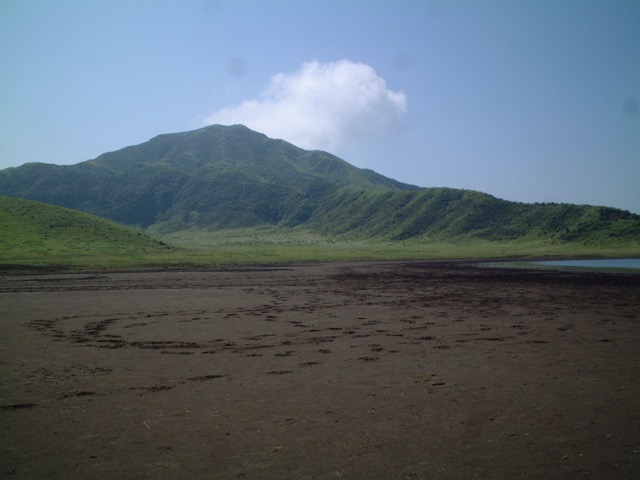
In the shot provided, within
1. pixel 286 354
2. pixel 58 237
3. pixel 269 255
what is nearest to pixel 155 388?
pixel 286 354

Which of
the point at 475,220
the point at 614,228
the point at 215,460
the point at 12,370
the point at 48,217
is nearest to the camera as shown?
the point at 215,460

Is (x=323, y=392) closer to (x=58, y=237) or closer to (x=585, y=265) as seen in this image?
(x=585, y=265)

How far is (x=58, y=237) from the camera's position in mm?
90750

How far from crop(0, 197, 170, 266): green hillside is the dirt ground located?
→ 51844 millimetres

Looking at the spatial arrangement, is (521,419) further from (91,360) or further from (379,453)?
(91,360)

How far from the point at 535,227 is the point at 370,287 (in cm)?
10402

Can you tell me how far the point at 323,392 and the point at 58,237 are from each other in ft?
300

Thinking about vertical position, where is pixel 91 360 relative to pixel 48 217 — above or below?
below

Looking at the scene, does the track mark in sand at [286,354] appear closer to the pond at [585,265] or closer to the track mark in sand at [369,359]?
the track mark in sand at [369,359]

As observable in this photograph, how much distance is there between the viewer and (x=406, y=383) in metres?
13.2

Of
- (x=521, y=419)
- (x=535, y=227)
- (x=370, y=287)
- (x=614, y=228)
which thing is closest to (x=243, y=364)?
(x=521, y=419)

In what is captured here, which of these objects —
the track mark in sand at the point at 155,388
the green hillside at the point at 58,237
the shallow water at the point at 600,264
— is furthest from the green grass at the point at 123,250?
the track mark in sand at the point at 155,388

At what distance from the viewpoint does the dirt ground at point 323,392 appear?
28.1 feet

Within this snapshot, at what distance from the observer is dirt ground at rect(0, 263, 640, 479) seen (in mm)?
8555
